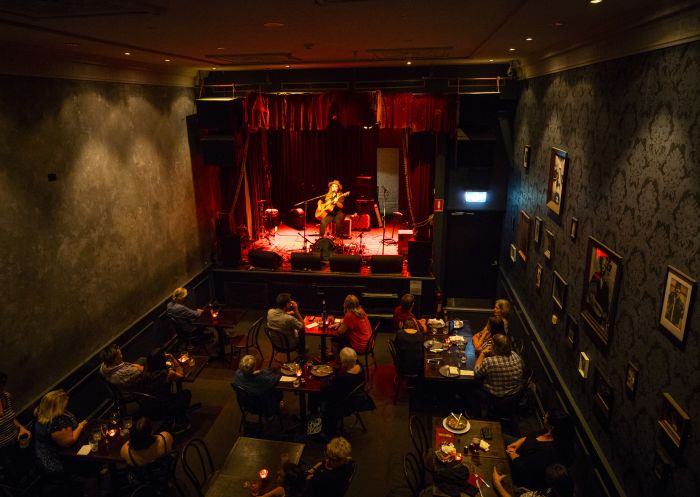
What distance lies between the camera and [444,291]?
9969mm

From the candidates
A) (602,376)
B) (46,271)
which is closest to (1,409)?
(46,271)

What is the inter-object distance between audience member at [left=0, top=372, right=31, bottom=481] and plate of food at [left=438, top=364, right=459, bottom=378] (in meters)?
4.52

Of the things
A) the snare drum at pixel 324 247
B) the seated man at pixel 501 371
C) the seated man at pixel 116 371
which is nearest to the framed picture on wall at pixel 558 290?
the seated man at pixel 501 371

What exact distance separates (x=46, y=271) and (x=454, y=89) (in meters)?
6.93

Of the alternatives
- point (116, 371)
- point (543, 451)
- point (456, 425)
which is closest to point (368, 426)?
point (456, 425)

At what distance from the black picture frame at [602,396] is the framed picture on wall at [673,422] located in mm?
875

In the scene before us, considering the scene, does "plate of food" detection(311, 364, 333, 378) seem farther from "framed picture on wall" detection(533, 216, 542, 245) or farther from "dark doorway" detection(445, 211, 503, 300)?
"dark doorway" detection(445, 211, 503, 300)

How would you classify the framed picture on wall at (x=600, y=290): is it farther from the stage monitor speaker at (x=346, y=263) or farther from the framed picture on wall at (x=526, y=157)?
the stage monitor speaker at (x=346, y=263)

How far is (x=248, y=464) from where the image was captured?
14.8ft

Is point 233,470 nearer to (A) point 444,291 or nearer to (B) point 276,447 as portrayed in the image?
(B) point 276,447

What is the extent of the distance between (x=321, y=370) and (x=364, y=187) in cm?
669

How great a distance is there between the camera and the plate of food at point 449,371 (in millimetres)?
5969

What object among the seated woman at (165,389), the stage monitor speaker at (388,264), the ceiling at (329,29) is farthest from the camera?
the stage monitor speaker at (388,264)

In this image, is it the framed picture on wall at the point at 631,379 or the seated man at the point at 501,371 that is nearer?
the framed picture on wall at the point at 631,379
